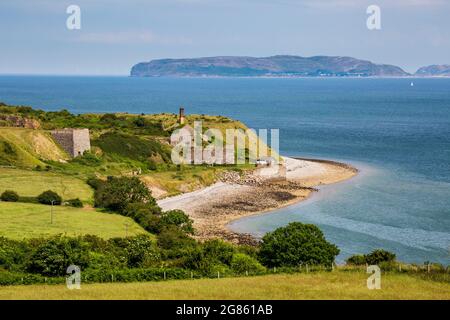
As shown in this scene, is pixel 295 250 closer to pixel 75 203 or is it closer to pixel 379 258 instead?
pixel 379 258

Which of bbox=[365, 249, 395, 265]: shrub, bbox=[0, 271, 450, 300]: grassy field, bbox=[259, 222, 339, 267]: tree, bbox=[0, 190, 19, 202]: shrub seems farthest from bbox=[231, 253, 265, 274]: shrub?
bbox=[0, 190, 19, 202]: shrub

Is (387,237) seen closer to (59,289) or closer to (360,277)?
(360,277)

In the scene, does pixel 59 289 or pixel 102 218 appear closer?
pixel 59 289

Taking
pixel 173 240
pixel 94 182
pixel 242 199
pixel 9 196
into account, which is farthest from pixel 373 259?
pixel 94 182

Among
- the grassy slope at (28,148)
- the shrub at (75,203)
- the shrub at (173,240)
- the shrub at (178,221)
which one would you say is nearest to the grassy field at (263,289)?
the shrub at (173,240)

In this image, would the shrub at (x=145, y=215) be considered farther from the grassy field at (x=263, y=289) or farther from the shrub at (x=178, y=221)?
the grassy field at (x=263, y=289)
